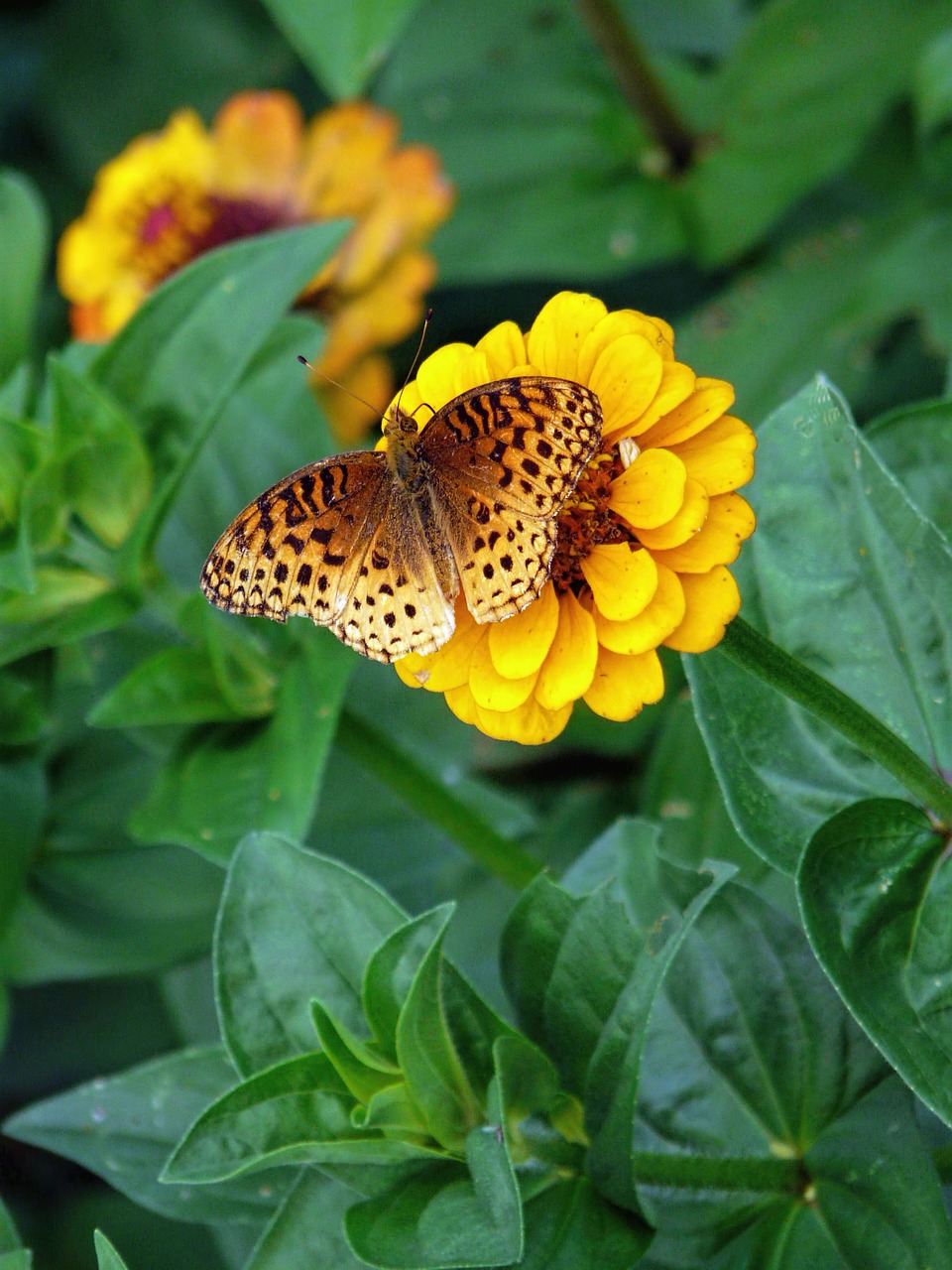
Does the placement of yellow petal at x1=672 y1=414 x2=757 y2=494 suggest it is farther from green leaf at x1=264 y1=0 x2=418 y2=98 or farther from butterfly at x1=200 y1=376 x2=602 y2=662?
green leaf at x1=264 y1=0 x2=418 y2=98

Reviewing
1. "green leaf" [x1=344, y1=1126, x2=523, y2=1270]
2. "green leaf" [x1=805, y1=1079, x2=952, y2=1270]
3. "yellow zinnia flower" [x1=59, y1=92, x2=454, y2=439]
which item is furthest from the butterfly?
"yellow zinnia flower" [x1=59, y1=92, x2=454, y2=439]

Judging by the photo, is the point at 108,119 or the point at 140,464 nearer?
the point at 140,464

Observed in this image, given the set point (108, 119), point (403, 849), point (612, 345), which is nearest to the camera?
point (612, 345)

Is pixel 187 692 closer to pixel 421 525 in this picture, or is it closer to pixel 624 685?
pixel 421 525

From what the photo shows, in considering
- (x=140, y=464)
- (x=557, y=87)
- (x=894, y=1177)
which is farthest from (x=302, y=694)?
(x=557, y=87)

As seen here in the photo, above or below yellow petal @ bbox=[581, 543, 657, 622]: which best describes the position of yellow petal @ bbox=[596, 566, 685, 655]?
below

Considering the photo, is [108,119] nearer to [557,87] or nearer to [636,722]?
[557,87]
